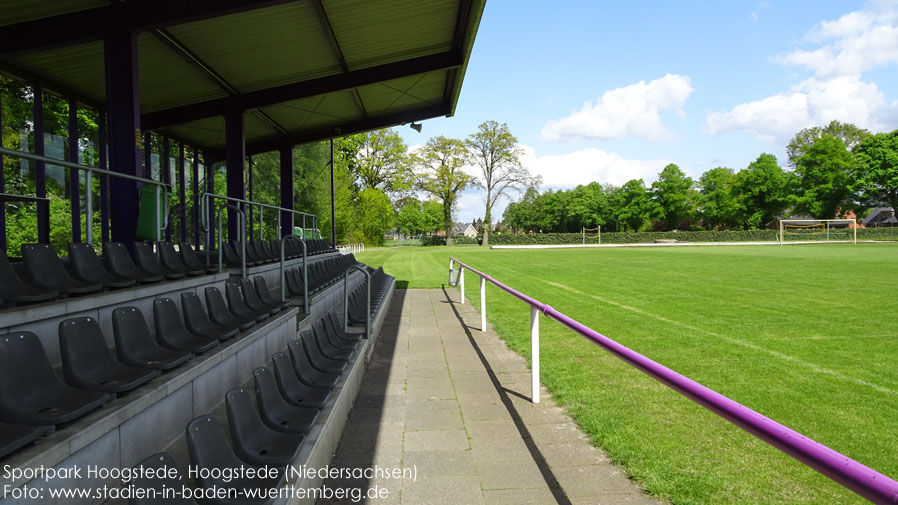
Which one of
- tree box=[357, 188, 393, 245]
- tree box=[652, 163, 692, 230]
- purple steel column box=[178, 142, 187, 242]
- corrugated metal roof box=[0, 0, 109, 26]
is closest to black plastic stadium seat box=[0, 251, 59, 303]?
corrugated metal roof box=[0, 0, 109, 26]

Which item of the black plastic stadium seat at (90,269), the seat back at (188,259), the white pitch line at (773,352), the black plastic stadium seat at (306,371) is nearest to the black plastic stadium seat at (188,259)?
the seat back at (188,259)

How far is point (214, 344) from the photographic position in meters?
3.68

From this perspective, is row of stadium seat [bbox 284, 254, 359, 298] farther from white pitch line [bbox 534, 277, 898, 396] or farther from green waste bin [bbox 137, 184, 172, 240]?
white pitch line [bbox 534, 277, 898, 396]

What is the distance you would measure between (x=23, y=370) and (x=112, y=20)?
606 cm

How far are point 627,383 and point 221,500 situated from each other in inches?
178

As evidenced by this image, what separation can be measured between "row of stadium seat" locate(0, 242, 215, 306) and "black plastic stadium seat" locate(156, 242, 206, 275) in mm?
23

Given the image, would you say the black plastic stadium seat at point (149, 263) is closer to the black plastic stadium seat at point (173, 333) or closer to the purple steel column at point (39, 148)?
the black plastic stadium seat at point (173, 333)

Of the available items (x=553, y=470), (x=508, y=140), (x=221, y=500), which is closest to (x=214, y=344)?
(x=221, y=500)

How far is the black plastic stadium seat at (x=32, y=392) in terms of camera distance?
2100 millimetres

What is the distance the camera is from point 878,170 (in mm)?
55125

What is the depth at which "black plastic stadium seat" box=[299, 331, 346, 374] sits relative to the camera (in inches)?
159

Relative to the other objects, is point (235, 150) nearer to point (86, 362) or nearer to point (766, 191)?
point (86, 362)

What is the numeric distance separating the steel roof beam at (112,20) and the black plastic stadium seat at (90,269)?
3.83 meters

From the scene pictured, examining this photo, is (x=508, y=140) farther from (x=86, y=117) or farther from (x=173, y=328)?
(x=173, y=328)
